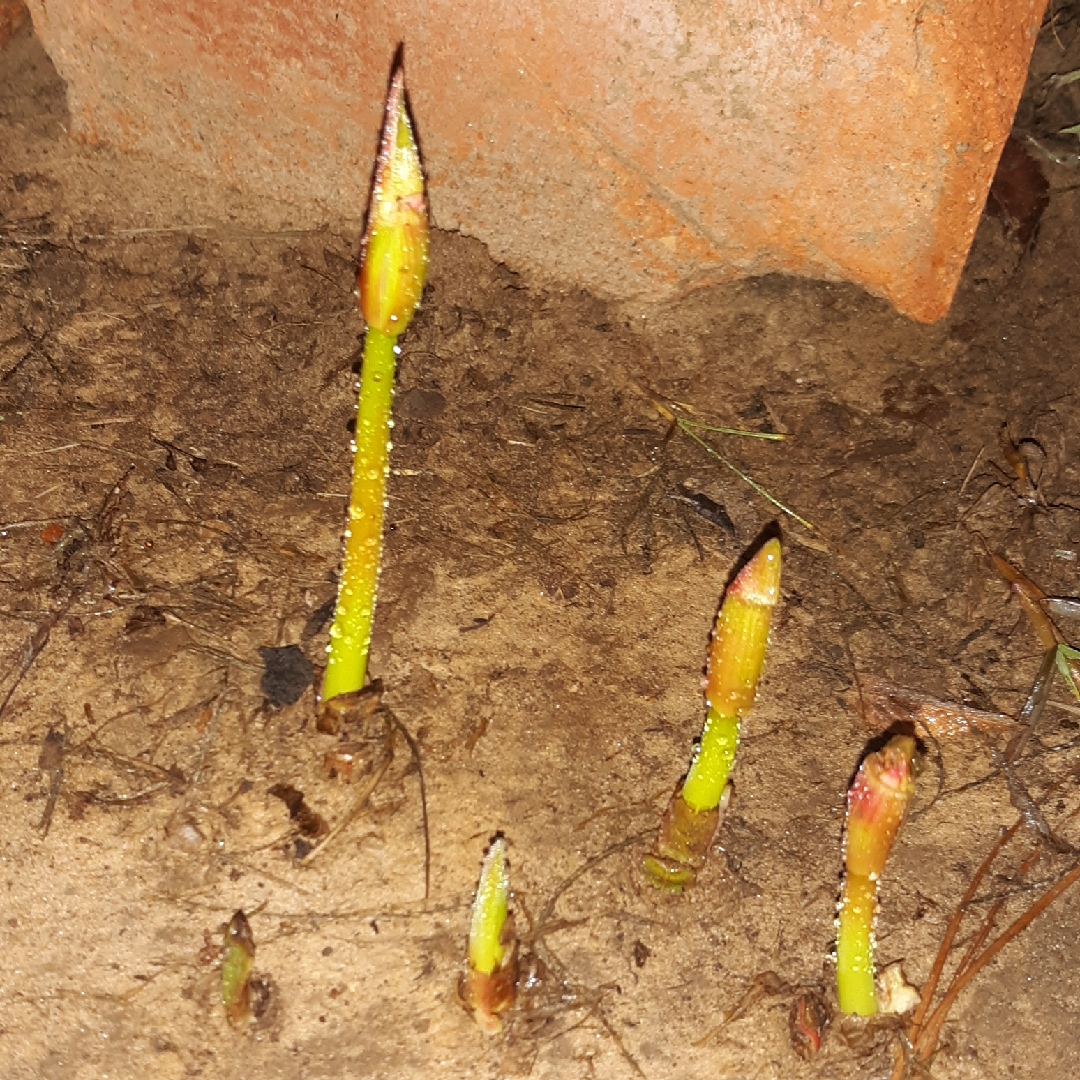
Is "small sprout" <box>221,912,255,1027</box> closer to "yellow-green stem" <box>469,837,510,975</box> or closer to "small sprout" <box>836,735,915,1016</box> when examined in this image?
"yellow-green stem" <box>469,837,510,975</box>

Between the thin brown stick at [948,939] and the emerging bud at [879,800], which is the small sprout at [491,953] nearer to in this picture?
the emerging bud at [879,800]

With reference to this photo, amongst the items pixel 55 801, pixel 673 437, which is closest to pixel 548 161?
pixel 673 437

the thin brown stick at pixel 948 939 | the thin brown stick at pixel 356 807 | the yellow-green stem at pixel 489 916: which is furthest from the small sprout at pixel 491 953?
the thin brown stick at pixel 948 939

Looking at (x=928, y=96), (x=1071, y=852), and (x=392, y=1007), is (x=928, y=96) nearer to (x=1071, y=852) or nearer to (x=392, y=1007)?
(x=1071, y=852)

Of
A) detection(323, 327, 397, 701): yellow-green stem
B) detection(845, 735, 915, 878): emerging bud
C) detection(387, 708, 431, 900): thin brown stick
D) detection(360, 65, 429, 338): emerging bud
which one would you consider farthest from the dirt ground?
detection(360, 65, 429, 338): emerging bud

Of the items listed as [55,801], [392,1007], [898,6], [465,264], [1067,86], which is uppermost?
[1067,86]

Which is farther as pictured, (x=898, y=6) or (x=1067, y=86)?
(x=1067, y=86)
